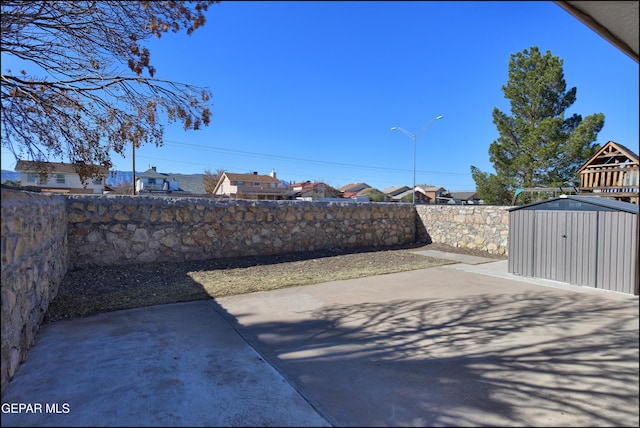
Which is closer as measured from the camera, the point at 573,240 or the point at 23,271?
the point at 23,271

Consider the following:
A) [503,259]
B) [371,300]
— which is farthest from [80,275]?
[503,259]

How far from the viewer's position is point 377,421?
2543 mm

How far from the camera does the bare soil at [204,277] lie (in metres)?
5.54

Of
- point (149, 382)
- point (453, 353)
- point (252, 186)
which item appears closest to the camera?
point (149, 382)

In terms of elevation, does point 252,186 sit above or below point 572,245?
above

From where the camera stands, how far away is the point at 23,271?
3561mm

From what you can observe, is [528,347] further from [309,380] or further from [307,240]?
[307,240]

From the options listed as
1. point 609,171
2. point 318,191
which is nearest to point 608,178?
point 609,171

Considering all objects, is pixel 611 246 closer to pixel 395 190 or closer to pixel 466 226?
pixel 466 226

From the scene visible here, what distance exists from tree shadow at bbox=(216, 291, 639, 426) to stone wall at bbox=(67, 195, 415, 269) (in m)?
4.65

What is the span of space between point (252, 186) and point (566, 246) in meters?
48.7

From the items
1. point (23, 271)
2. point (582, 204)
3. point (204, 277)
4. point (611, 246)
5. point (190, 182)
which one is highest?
point (190, 182)

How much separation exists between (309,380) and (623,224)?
5622 millimetres

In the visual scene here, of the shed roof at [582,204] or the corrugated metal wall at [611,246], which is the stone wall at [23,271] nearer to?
the corrugated metal wall at [611,246]
